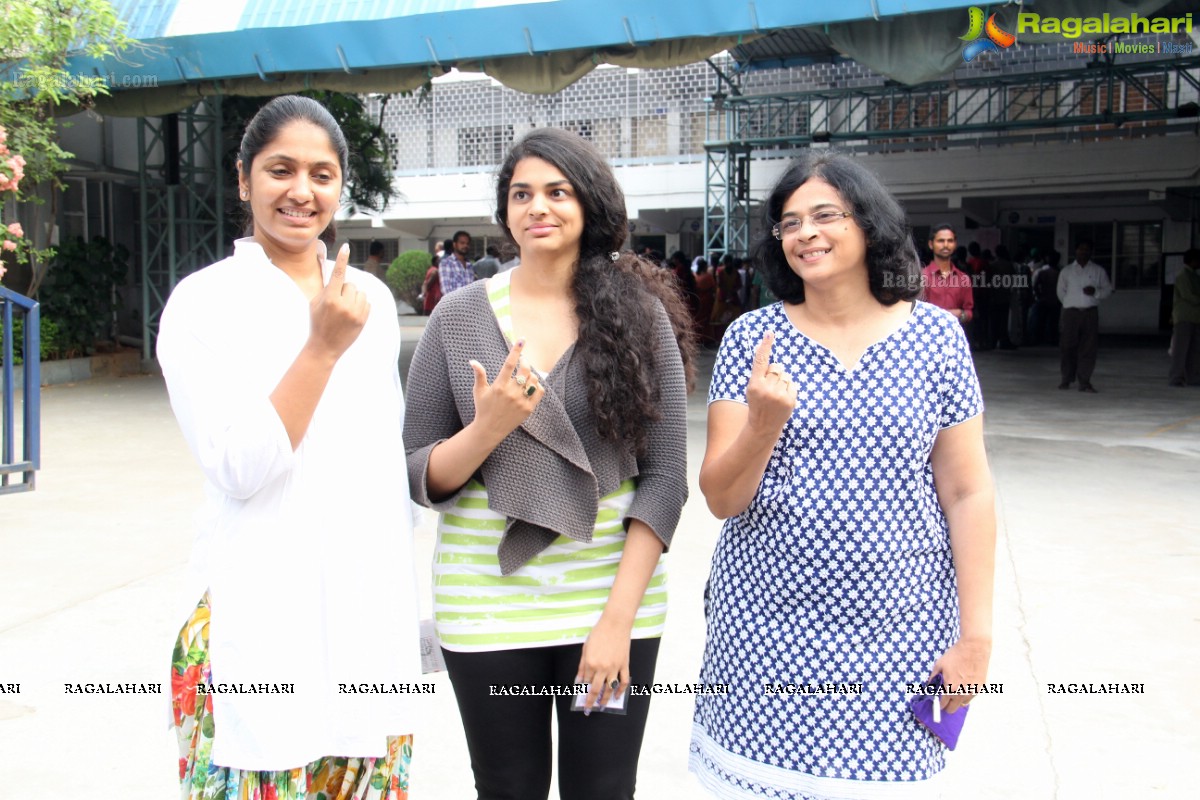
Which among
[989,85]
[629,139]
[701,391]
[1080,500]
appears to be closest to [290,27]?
[701,391]

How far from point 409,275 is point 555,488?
27.7 m

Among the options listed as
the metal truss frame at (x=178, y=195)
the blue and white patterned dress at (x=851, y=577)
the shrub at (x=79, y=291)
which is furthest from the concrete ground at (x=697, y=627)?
the metal truss frame at (x=178, y=195)

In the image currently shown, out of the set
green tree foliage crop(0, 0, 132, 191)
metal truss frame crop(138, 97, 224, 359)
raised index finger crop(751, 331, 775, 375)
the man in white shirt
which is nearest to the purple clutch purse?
raised index finger crop(751, 331, 775, 375)

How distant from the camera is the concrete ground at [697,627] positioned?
2.94 meters

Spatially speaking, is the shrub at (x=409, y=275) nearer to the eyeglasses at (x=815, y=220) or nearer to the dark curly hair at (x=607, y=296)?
the dark curly hair at (x=607, y=296)

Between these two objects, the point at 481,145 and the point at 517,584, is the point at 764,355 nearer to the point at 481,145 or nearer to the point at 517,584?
the point at 517,584

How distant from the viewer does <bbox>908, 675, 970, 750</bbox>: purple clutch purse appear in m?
1.82

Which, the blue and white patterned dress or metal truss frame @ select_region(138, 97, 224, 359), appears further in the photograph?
metal truss frame @ select_region(138, 97, 224, 359)

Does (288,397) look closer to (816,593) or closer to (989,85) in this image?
(816,593)

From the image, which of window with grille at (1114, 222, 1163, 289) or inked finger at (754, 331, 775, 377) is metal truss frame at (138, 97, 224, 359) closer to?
inked finger at (754, 331, 775, 377)

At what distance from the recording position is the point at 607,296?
190 centimetres

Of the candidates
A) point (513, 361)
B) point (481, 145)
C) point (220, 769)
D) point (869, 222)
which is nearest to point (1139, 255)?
point (481, 145)

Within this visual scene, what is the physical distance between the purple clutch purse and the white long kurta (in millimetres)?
885

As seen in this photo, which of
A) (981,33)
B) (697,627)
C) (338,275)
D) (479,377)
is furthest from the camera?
(981,33)
